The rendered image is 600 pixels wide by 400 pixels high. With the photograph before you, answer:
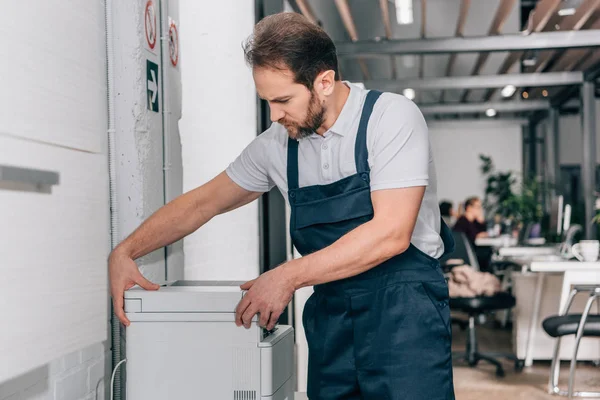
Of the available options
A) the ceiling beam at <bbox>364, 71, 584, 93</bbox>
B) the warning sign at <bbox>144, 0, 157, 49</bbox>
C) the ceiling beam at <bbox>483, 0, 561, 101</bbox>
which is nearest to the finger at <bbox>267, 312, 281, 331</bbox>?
the warning sign at <bbox>144, 0, 157, 49</bbox>

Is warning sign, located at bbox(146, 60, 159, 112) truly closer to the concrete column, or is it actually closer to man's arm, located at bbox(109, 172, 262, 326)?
man's arm, located at bbox(109, 172, 262, 326)

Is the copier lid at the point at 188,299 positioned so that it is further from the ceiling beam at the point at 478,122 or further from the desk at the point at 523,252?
the ceiling beam at the point at 478,122

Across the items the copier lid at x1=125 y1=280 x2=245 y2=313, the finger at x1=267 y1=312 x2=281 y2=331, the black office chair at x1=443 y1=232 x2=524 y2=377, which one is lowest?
the black office chair at x1=443 y1=232 x2=524 y2=377

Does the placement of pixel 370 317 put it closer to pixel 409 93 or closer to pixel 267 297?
pixel 267 297

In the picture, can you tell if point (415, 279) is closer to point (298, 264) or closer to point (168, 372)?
point (298, 264)

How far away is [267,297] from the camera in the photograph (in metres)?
1.71

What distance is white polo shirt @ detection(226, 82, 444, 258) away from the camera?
6.01 feet

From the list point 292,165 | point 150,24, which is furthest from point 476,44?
point 292,165

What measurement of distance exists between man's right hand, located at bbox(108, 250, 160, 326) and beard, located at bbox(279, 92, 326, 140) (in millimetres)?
489

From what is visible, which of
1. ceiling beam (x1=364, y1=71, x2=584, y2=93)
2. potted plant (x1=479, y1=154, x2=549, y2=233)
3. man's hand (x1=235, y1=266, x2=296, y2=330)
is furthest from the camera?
potted plant (x1=479, y1=154, x2=549, y2=233)

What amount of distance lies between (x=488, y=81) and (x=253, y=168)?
855 centimetres

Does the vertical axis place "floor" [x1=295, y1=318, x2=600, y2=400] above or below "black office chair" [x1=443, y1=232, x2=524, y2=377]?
below

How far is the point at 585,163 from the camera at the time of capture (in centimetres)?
1001

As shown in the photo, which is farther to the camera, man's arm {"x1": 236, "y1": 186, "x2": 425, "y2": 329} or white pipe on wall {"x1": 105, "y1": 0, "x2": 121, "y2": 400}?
white pipe on wall {"x1": 105, "y1": 0, "x2": 121, "y2": 400}
